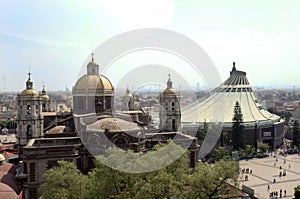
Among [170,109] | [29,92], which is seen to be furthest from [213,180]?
[29,92]

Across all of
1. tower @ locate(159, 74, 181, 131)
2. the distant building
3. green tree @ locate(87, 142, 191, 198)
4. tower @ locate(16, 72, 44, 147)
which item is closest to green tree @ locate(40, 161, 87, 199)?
green tree @ locate(87, 142, 191, 198)

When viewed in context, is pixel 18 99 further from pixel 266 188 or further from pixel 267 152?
pixel 267 152

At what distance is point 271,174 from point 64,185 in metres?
23.5

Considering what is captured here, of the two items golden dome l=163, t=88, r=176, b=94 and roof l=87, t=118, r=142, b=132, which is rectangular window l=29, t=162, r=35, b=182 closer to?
roof l=87, t=118, r=142, b=132

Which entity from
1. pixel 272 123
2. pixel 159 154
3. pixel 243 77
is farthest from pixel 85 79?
pixel 243 77

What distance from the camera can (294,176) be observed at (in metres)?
31.5

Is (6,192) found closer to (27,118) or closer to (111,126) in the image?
(27,118)

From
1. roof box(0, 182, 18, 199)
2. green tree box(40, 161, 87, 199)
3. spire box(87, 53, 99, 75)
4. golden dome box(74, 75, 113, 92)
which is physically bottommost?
roof box(0, 182, 18, 199)

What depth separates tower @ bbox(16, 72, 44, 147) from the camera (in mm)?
24828

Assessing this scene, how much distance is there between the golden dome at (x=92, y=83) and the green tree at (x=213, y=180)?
578 inches

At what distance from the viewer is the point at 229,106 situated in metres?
51.1

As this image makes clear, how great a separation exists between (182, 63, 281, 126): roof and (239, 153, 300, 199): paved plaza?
9.39 meters

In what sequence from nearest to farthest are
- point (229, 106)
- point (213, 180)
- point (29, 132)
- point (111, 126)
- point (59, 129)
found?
1. point (213, 180)
2. point (111, 126)
3. point (29, 132)
4. point (59, 129)
5. point (229, 106)

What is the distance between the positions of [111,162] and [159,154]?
107 inches
